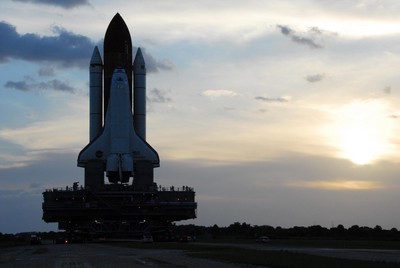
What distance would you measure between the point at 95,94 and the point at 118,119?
24.7ft

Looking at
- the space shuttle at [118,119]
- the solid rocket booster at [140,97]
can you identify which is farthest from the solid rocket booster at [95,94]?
the solid rocket booster at [140,97]

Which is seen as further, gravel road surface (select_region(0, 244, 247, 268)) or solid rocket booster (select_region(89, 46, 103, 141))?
solid rocket booster (select_region(89, 46, 103, 141))

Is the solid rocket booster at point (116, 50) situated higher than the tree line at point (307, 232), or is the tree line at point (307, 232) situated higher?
the solid rocket booster at point (116, 50)

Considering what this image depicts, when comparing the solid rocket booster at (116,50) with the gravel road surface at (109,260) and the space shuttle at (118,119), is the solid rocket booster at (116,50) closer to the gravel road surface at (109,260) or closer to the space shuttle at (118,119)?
the space shuttle at (118,119)

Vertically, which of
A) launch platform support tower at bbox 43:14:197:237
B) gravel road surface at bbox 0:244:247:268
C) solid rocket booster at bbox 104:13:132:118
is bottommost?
gravel road surface at bbox 0:244:247:268

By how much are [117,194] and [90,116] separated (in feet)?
39.6

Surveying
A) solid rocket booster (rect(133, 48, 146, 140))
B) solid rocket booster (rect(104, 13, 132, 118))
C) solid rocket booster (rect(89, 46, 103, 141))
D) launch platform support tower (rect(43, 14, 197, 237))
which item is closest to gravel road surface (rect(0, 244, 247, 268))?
launch platform support tower (rect(43, 14, 197, 237))

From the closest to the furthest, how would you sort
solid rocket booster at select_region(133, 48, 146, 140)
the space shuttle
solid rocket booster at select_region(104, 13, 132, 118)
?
the space shuttle, solid rocket booster at select_region(104, 13, 132, 118), solid rocket booster at select_region(133, 48, 146, 140)

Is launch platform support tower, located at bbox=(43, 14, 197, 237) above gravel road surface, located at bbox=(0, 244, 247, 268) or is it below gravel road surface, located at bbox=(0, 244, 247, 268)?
above

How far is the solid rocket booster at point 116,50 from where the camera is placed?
93.8 meters

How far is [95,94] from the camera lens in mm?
95375

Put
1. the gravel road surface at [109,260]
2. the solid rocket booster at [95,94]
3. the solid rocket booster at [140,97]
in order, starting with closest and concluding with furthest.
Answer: the gravel road surface at [109,260] → the solid rocket booster at [95,94] → the solid rocket booster at [140,97]

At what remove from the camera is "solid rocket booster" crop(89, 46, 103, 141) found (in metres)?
94.8

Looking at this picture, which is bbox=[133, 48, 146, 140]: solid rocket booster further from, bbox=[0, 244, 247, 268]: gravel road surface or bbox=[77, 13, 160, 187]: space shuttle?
bbox=[0, 244, 247, 268]: gravel road surface
